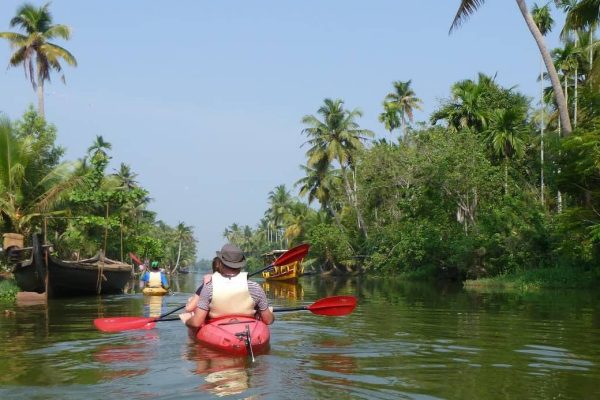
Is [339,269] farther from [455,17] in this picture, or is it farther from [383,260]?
[455,17]

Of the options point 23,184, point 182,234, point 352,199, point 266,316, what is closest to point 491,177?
point 352,199

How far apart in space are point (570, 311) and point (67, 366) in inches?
472

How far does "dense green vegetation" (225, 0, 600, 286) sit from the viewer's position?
20.9 meters

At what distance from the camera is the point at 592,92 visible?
20.7 meters

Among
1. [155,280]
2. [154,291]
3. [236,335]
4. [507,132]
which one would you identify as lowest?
[236,335]

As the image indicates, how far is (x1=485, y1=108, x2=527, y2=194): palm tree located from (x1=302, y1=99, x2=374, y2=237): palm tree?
15.2 meters

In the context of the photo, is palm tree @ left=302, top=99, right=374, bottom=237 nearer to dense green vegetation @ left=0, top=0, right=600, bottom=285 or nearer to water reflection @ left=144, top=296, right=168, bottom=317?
dense green vegetation @ left=0, top=0, right=600, bottom=285

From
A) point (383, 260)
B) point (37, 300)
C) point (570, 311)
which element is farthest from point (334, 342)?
point (383, 260)

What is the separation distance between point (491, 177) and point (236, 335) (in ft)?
88.5

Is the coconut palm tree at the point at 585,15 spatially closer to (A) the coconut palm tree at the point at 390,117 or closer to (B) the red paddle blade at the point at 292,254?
(B) the red paddle blade at the point at 292,254

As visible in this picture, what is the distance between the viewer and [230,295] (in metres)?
8.38

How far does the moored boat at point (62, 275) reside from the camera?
67.4 feet

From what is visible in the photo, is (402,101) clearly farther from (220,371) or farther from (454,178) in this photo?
(220,371)

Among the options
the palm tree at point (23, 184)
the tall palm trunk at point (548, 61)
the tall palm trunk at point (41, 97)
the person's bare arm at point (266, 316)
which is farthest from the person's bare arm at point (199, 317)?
the tall palm trunk at point (41, 97)
